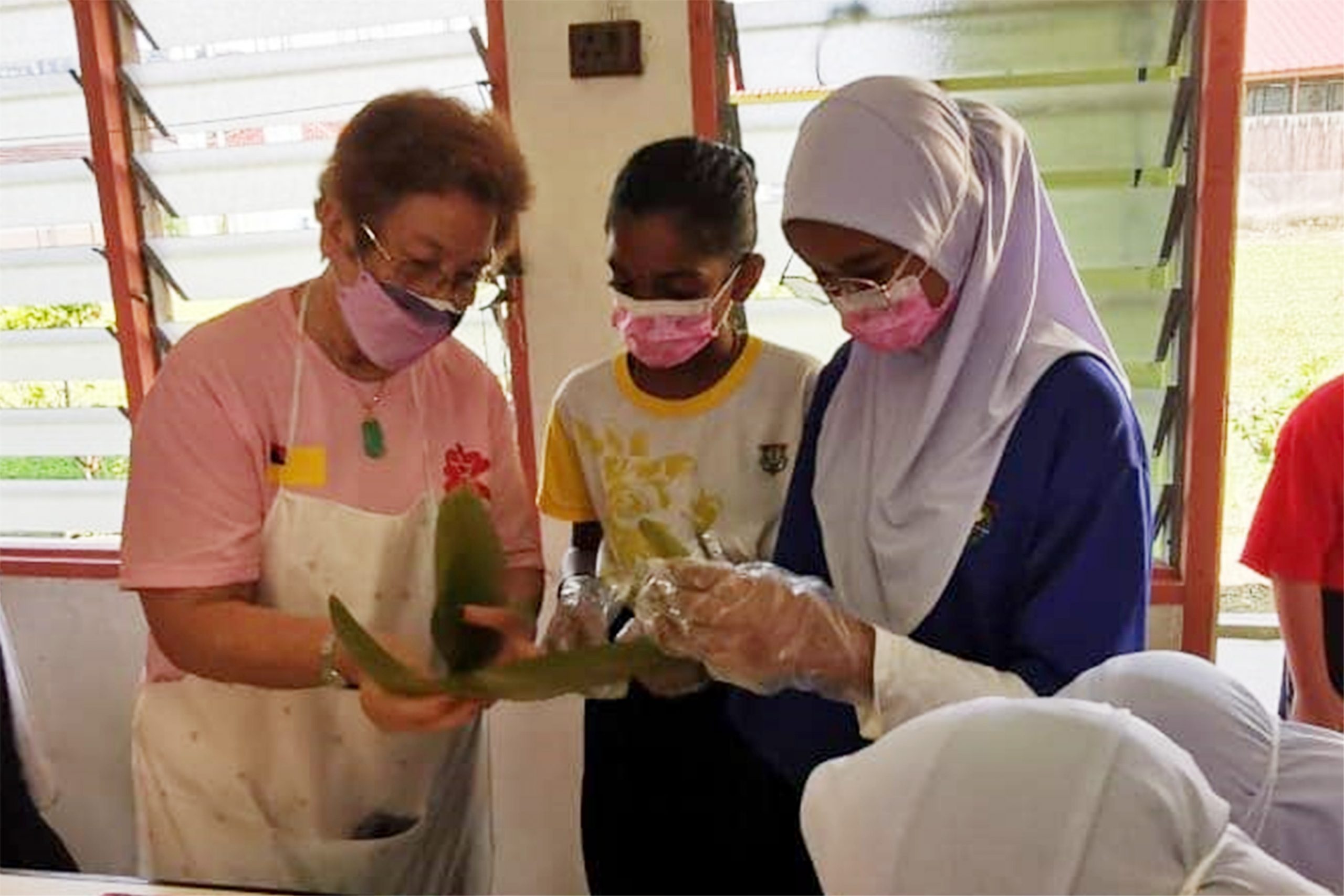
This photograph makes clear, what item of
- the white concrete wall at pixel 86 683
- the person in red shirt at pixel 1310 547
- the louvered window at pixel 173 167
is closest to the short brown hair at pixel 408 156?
the louvered window at pixel 173 167

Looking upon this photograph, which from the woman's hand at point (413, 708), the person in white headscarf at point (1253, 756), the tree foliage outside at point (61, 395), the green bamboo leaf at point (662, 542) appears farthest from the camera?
the tree foliage outside at point (61, 395)

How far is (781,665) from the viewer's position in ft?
2.67

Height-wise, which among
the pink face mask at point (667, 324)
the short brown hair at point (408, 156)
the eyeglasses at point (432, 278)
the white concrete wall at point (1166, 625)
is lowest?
the white concrete wall at point (1166, 625)

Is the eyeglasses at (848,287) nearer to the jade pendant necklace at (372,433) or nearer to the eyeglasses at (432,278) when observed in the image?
the eyeglasses at (432,278)

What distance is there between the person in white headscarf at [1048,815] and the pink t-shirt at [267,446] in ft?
2.40

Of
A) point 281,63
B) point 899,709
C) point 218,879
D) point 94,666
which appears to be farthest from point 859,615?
A: point 94,666

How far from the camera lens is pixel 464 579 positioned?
0.94 meters

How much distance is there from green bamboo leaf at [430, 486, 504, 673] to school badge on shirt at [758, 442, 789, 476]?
34cm

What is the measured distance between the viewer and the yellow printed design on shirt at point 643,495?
1.18 m

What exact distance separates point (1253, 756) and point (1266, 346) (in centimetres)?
111

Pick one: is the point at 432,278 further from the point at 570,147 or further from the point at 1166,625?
the point at 1166,625

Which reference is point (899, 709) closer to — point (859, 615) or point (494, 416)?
point (859, 615)

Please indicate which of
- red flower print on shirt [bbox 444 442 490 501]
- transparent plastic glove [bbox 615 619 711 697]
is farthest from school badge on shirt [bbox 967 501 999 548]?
red flower print on shirt [bbox 444 442 490 501]

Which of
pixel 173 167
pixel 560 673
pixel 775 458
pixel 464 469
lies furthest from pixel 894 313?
pixel 173 167
